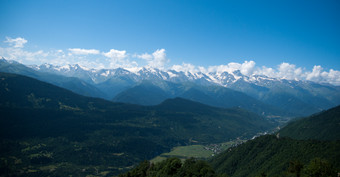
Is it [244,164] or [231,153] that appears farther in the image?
[231,153]

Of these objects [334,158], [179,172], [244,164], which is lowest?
[244,164]

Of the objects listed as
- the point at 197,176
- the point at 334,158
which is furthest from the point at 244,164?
the point at 197,176

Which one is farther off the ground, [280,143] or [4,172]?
[280,143]

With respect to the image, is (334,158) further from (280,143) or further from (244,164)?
(244,164)

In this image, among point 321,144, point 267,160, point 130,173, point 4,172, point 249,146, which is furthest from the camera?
point 4,172

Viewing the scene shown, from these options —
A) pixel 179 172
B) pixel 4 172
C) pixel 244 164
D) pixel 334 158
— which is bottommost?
pixel 4 172

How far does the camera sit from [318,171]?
7956 cm

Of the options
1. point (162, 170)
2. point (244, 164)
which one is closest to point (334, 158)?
point (244, 164)

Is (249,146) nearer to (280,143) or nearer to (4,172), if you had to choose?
(280,143)

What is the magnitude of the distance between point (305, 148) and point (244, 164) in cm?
4247

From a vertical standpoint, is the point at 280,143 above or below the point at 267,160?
above

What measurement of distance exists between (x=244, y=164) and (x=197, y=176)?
81411 mm

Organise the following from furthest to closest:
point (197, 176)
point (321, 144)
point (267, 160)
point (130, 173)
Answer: point (267, 160)
point (321, 144)
point (130, 173)
point (197, 176)

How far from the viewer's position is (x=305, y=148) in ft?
458
